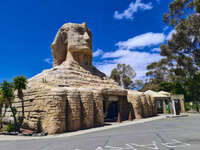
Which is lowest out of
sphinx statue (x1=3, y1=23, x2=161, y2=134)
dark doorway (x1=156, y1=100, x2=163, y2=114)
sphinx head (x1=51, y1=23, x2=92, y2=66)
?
dark doorway (x1=156, y1=100, x2=163, y2=114)

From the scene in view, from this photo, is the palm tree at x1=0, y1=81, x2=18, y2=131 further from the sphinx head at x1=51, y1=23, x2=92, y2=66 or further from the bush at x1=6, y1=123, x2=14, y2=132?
the sphinx head at x1=51, y1=23, x2=92, y2=66

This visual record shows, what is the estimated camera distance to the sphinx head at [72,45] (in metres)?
19.3

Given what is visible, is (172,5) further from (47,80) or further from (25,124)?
(25,124)

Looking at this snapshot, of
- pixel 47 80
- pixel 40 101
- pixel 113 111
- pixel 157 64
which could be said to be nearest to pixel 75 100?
pixel 40 101

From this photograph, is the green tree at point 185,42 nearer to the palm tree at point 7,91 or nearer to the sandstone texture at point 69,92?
the sandstone texture at point 69,92

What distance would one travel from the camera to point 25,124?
1260 centimetres

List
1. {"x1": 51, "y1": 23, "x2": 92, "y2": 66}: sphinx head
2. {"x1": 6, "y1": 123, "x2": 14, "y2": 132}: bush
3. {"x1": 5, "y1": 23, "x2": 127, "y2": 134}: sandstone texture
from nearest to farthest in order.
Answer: {"x1": 5, "y1": 23, "x2": 127, "y2": 134}: sandstone texture → {"x1": 6, "y1": 123, "x2": 14, "y2": 132}: bush → {"x1": 51, "y1": 23, "x2": 92, "y2": 66}: sphinx head

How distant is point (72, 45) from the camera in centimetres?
1919

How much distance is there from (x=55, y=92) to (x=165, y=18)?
19977 mm

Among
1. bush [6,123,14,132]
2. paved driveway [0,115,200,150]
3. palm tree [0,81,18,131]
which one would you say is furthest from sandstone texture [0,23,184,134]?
paved driveway [0,115,200,150]

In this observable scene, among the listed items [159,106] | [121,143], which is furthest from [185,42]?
[121,143]

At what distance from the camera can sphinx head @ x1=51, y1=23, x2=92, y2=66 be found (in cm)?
1927

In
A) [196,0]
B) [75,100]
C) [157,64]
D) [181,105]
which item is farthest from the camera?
[157,64]

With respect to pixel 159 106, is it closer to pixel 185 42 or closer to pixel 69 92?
pixel 185 42
